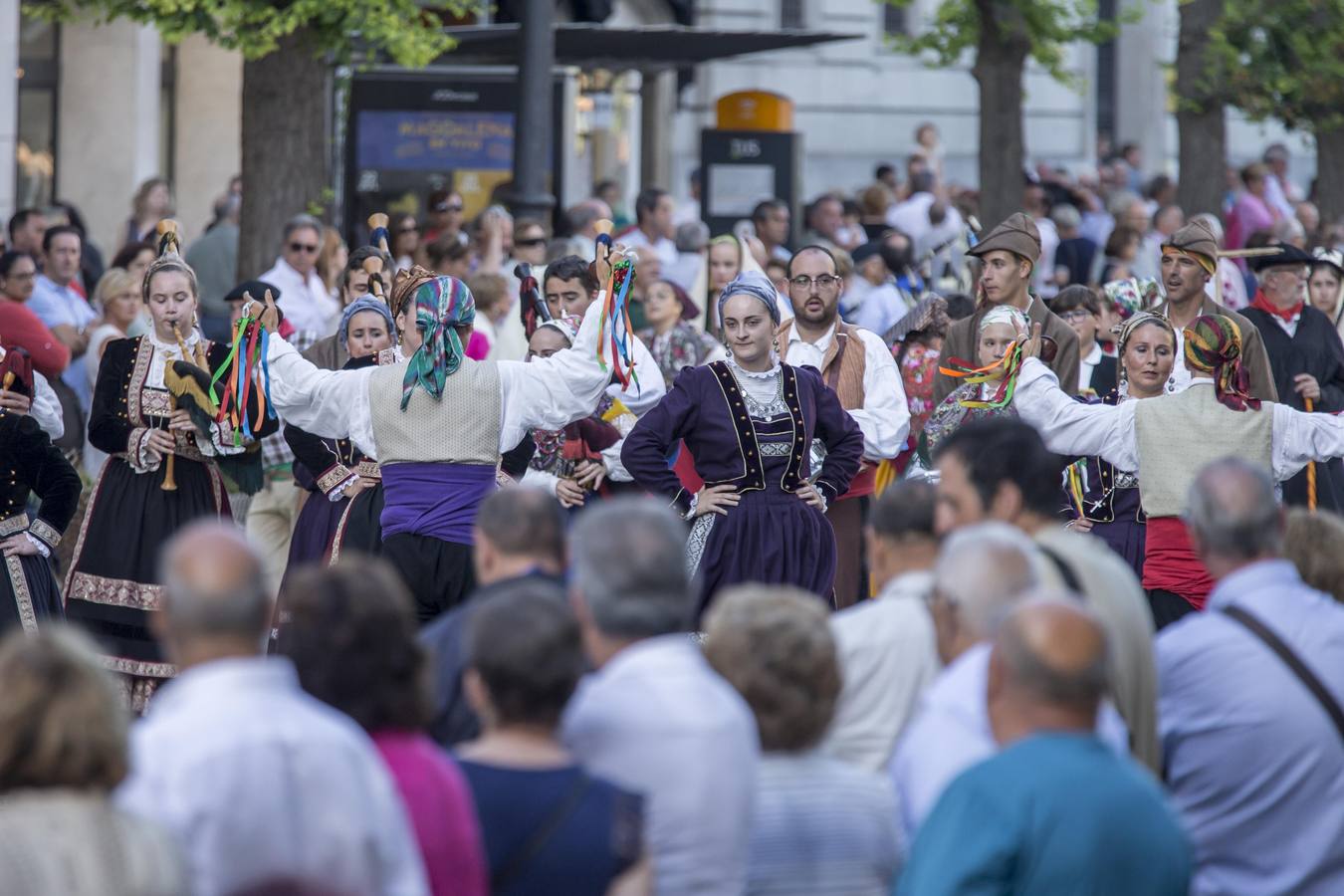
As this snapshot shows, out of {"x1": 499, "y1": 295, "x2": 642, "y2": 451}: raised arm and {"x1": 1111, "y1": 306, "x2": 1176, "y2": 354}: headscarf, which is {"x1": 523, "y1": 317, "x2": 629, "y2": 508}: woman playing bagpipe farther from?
{"x1": 1111, "y1": 306, "x2": 1176, "y2": 354}: headscarf

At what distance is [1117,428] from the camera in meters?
7.87

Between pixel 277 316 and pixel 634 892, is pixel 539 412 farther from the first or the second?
pixel 634 892

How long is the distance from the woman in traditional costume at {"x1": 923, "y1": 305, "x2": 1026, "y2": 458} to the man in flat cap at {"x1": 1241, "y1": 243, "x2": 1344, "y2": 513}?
265 cm

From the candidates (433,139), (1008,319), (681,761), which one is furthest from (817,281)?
(433,139)

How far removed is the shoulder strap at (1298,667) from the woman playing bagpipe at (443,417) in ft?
10.6

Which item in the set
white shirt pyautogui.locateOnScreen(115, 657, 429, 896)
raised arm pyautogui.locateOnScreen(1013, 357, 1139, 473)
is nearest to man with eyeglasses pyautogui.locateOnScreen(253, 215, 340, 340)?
raised arm pyautogui.locateOnScreen(1013, 357, 1139, 473)

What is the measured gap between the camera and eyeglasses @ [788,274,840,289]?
9.77 metres

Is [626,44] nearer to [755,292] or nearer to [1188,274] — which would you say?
[1188,274]

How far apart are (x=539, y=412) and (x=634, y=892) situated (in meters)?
3.88

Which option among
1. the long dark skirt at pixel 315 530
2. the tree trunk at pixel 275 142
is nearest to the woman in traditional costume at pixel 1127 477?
the long dark skirt at pixel 315 530

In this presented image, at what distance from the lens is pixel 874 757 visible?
4.89 metres

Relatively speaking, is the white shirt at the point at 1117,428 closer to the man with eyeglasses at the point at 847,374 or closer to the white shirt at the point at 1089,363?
the man with eyeglasses at the point at 847,374

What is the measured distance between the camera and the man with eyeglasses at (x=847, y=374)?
939cm

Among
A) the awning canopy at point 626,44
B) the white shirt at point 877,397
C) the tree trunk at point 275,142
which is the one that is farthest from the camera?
the awning canopy at point 626,44
